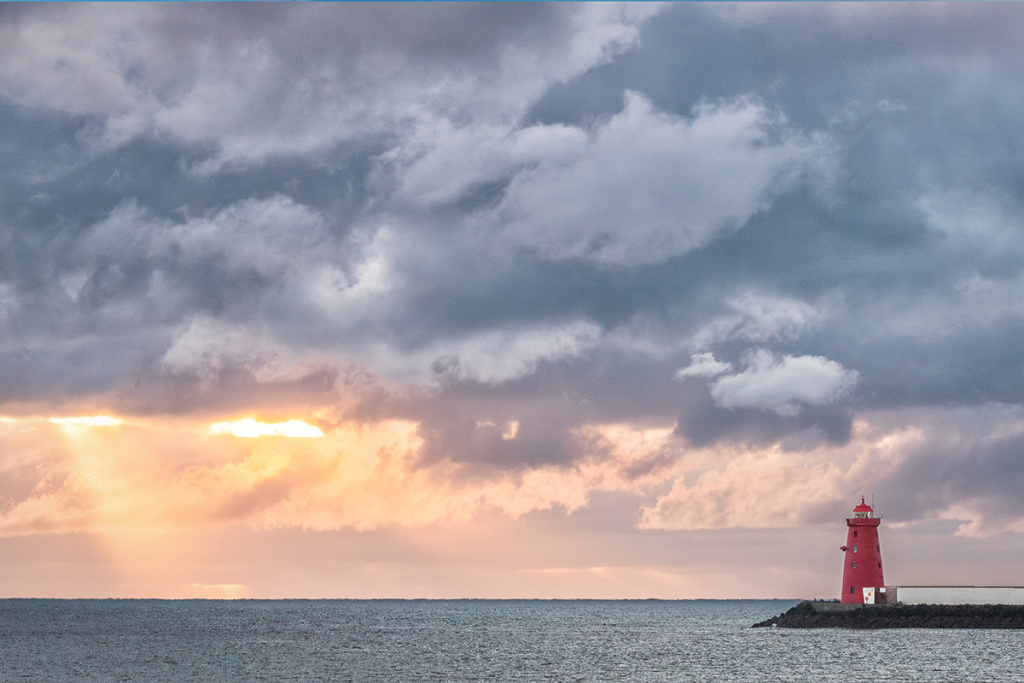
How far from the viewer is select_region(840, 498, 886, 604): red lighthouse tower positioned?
9550cm

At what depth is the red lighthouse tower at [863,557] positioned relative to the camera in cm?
9550

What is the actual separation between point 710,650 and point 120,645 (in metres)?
52.2

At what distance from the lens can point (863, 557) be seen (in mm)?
95625

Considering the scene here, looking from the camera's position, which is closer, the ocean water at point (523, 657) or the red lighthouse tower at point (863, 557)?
the ocean water at point (523, 657)

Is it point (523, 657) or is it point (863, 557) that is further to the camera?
point (863, 557)

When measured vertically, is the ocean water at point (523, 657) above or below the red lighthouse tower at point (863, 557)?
below

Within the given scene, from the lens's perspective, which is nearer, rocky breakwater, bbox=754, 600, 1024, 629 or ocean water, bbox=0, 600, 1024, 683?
ocean water, bbox=0, 600, 1024, 683

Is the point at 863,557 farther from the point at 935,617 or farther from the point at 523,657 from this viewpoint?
the point at 523,657

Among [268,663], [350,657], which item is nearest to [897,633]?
[350,657]

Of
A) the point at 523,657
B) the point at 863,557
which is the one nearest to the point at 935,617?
the point at 863,557

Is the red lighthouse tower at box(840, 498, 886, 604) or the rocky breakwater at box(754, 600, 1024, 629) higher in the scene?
the red lighthouse tower at box(840, 498, 886, 604)

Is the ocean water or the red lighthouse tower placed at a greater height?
the red lighthouse tower

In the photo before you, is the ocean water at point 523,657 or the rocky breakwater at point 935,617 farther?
the rocky breakwater at point 935,617

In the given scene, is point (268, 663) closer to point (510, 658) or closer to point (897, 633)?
point (510, 658)
